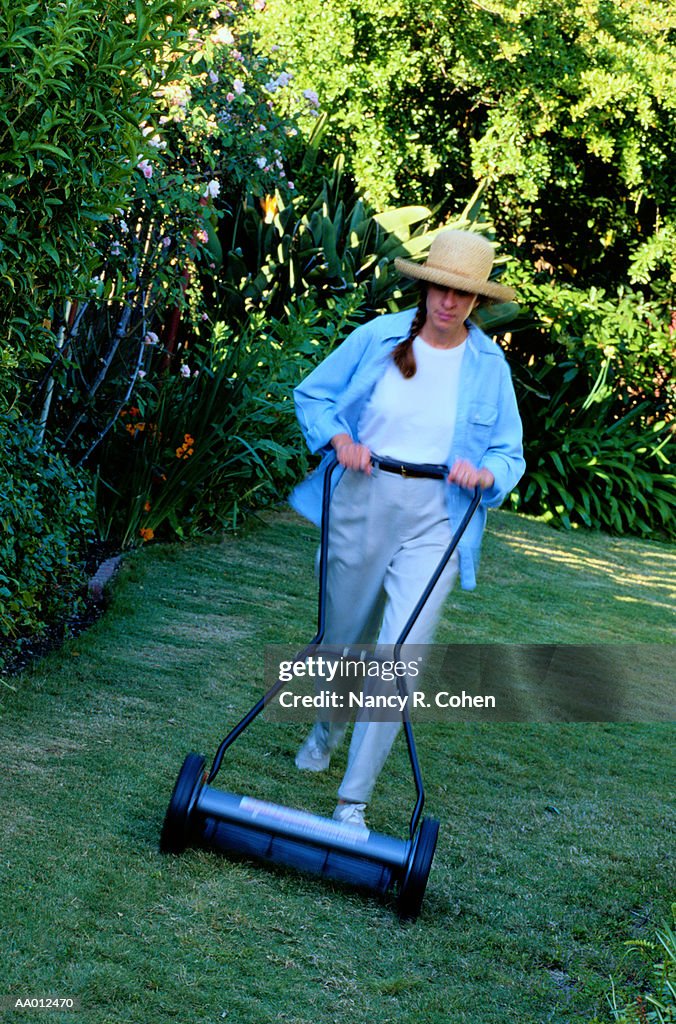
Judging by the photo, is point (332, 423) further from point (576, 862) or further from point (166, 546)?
point (166, 546)

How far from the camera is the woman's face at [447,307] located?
4.19 meters

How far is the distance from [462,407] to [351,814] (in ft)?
4.46

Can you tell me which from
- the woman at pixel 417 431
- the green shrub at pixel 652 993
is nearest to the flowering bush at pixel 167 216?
the woman at pixel 417 431

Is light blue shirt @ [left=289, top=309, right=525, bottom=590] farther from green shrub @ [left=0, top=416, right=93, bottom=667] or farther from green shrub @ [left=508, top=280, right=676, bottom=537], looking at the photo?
green shrub @ [left=508, top=280, right=676, bottom=537]

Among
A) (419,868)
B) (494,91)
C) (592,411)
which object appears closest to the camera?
(419,868)

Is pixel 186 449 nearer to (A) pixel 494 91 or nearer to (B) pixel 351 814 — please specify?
(B) pixel 351 814

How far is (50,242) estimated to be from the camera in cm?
470

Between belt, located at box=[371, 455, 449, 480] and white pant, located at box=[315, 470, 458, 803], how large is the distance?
3 centimetres

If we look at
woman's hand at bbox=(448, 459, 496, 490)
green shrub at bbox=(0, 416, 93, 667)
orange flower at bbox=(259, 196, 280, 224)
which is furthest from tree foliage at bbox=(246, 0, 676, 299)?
woman's hand at bbox=(448, 459, 496, 490)

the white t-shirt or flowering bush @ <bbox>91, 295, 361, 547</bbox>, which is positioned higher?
the white t-shirt

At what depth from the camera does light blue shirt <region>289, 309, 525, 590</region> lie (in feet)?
13.9

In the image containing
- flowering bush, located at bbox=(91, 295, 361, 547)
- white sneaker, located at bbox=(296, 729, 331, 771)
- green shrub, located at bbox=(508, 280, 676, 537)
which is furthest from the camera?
green shrub, located at bbox=(508, 280, 676, 537)

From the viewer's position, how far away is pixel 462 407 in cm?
423

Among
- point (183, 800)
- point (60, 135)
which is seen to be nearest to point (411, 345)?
point (60, 135)
